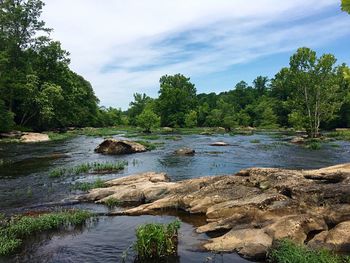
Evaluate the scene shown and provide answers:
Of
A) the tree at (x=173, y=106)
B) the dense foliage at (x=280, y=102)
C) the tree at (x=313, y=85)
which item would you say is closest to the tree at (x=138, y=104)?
the dense foliage at (x=280, y=102)

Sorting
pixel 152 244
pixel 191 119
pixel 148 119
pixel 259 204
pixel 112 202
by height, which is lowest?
pixel 112 202

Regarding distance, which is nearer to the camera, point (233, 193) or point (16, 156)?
point (233, 193)

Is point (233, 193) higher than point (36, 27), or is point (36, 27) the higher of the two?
point (36, 27)

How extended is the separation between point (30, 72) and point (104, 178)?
54183mm

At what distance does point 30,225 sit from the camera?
1312cm

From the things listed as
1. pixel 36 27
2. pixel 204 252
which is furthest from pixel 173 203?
pixel 36 27

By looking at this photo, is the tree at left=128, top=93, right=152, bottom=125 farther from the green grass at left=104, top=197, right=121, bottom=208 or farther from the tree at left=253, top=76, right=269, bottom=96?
the green grass at left=104, top=197, right=121, bottom=208

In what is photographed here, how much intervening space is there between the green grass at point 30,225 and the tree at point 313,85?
2005 inches

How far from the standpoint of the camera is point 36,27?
72.6 metres

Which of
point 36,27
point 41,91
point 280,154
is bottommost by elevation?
point 280,154

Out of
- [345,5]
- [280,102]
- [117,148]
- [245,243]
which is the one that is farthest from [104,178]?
[280,102]

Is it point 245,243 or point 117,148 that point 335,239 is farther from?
point 117,148

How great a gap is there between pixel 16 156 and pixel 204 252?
31453 mm

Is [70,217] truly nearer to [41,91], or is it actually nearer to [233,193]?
[233,193]
